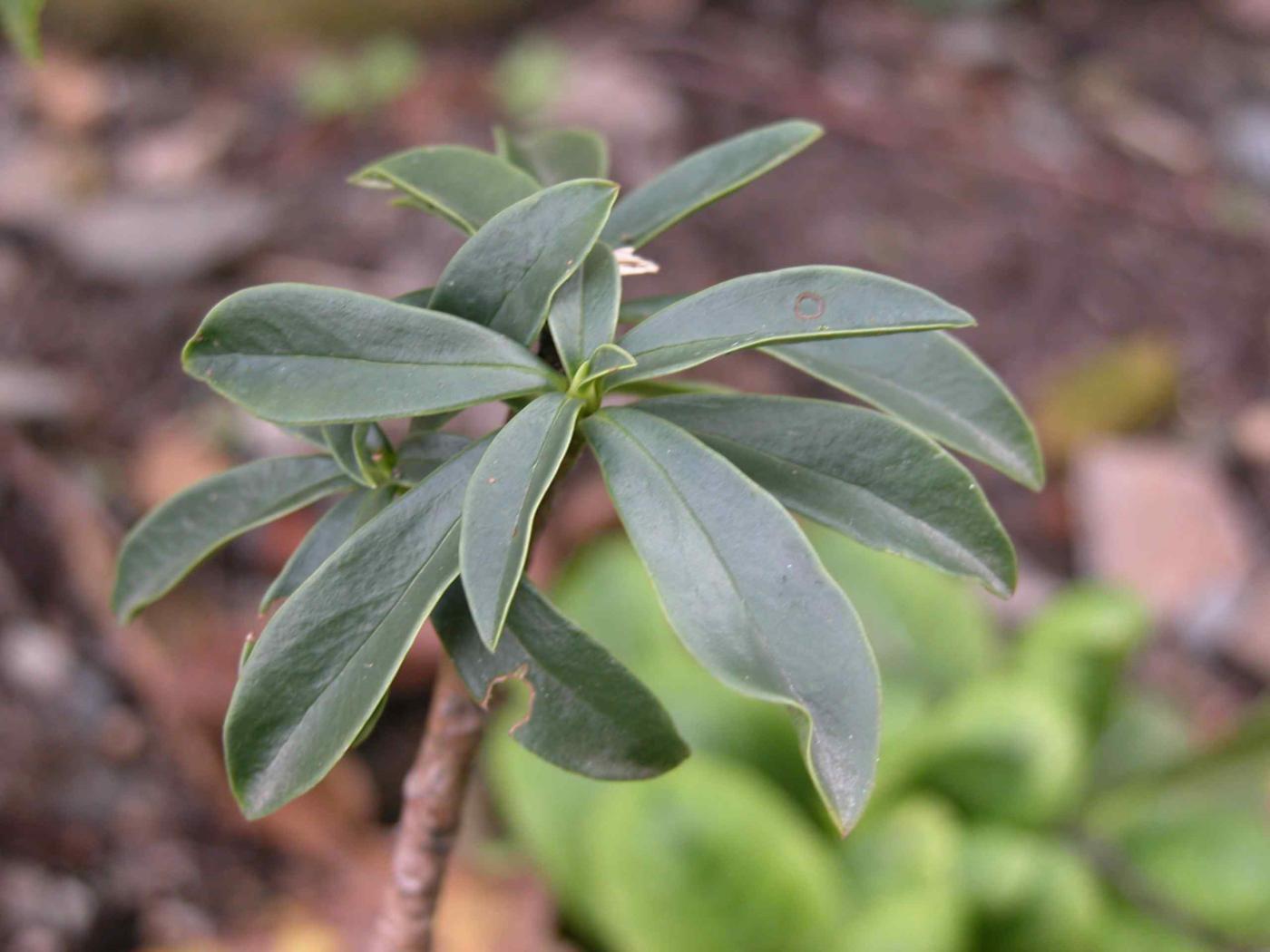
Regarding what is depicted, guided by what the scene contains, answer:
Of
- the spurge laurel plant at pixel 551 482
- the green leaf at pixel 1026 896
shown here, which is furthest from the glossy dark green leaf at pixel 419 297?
the green leaf at pixel 1026 896

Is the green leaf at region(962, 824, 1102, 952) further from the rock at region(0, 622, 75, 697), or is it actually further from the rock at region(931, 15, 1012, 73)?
the rock at region(931, 15, 1012, 73)

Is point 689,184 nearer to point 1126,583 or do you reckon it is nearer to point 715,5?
point 1126,583

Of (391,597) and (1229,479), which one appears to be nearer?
(391,597)

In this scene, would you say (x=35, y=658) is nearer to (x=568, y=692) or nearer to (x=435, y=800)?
(x=435, y=800)

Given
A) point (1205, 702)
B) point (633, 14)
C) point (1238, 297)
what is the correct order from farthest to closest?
point (633, 14), point (1238, 297), point (1205, 702)

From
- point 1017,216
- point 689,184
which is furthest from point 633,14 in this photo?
point 689,184

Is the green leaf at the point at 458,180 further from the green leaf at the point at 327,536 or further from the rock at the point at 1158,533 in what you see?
the rock at the point at 1158,533
